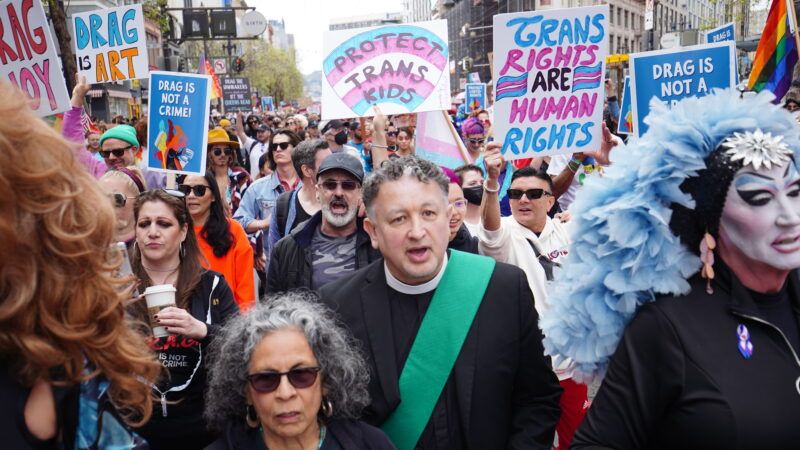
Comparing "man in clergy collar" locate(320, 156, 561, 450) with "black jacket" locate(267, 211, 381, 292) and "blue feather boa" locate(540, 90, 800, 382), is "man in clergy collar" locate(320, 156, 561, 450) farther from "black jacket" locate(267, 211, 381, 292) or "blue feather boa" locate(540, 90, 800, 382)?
"black jacket" locate(267, 211, 381, 292)

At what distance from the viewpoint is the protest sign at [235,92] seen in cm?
2323

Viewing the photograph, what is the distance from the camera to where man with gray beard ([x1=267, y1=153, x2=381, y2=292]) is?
13.6ft

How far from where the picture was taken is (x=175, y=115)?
6.00m

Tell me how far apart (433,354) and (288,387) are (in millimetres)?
553

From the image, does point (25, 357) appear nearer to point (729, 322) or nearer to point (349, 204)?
point (729, 322)

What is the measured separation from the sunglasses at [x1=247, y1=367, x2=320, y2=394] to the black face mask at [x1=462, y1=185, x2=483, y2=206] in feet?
9.38

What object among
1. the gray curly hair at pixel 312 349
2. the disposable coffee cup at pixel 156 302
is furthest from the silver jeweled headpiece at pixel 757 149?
the disposable coffee cup at pixel 156 302

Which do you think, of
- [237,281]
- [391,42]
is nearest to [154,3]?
[391,42]

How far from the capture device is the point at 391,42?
19.1ft

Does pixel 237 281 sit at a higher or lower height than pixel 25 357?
lower

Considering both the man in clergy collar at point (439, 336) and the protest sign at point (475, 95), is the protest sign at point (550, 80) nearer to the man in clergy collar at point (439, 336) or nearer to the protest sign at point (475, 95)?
the man in clergy collar at point (439, 336)

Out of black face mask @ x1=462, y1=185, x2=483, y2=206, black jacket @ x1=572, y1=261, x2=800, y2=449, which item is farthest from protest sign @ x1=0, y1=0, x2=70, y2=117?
black jacket @ x1=572, y1=261, x2=800, y2=449

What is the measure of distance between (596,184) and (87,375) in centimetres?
145

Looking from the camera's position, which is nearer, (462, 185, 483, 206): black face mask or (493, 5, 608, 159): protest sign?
(493, 5, 608, 159): protest sign
